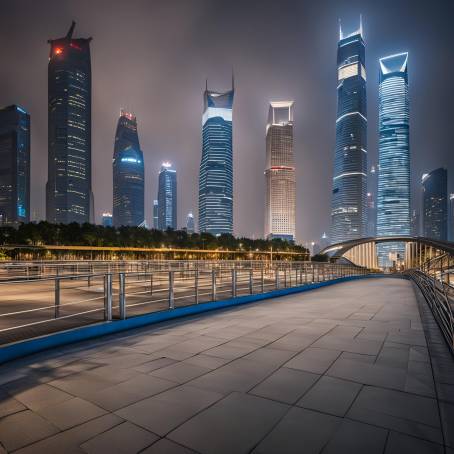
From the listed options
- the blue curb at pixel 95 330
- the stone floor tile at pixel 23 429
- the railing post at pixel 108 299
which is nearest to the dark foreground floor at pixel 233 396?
the stone floor tile at pixel 23 429

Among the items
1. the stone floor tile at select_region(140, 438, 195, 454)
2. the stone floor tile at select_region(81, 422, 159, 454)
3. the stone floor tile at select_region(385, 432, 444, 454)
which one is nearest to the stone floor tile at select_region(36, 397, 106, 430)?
the stone floor tile at select_region(81, 422, 159, 454)

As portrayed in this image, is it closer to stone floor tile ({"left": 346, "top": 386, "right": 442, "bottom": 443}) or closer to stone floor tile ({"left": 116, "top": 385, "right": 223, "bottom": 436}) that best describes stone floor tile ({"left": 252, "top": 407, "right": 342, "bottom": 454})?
stone floor tile ({"left": 346, "top": 386, "right": 442, "bottom": 443})

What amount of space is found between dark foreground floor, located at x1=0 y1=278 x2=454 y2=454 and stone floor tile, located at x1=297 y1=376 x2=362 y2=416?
0.04ft

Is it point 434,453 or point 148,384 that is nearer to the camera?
point 434,453

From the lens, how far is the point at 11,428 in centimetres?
272

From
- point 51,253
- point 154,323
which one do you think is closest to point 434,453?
point 154,323

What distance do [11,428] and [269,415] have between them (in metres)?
2.35

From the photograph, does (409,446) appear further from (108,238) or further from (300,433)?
(108,238)

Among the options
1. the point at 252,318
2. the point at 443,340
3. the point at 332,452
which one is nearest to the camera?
the point at 332,452

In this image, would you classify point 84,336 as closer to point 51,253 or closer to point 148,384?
point 148,384

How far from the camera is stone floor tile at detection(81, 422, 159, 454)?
2.42 meters

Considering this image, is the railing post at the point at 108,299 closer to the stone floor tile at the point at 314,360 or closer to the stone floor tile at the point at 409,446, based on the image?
the stone floor tile at the point at 314,360

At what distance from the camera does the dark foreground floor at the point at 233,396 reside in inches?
99.7

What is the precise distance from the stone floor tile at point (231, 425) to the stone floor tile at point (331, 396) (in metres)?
0.33
